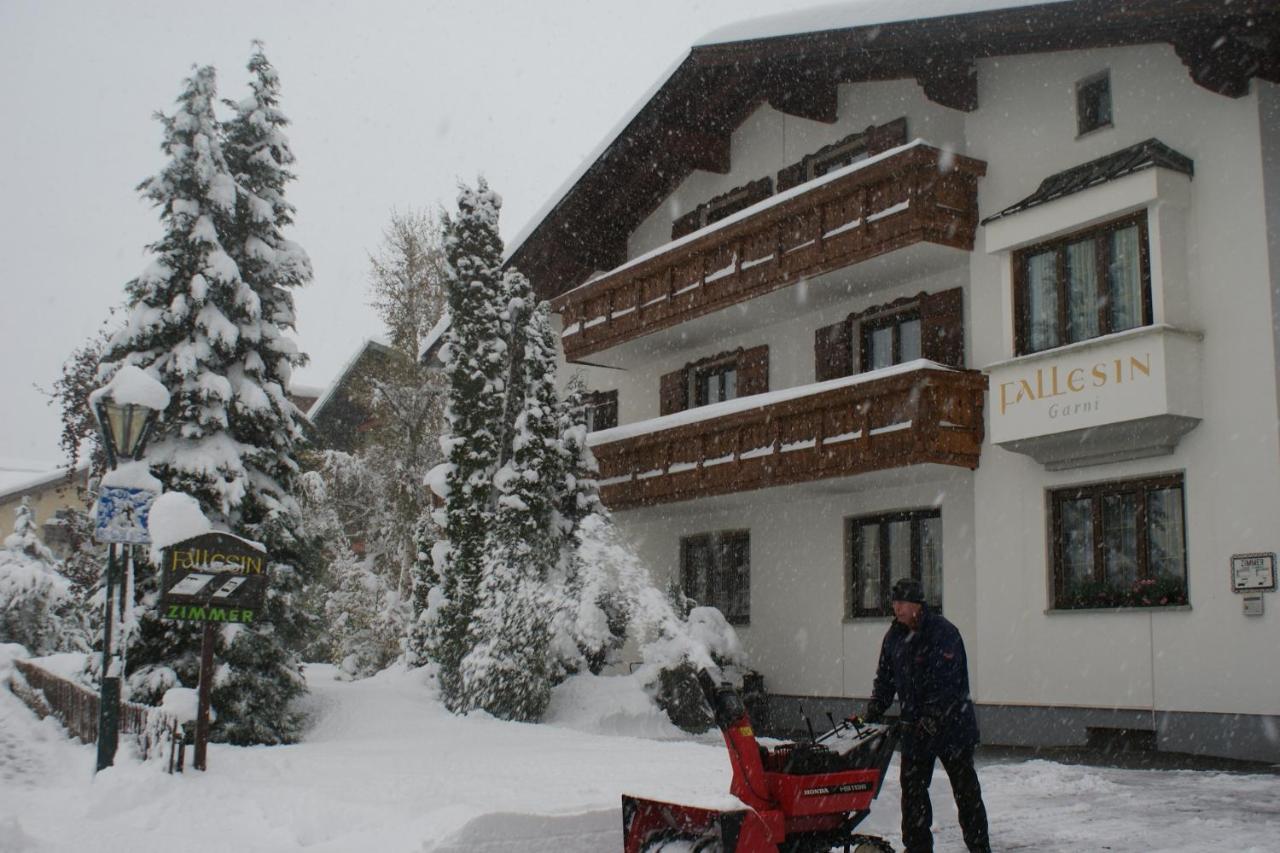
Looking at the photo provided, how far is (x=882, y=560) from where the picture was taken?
20.0m

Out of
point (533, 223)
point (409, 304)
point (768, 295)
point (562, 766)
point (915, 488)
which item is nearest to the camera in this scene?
point (562, 766)

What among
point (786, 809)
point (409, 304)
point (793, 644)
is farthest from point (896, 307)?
point (409, 304)

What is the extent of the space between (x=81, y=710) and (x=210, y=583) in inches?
181

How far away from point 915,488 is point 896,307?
2949mm

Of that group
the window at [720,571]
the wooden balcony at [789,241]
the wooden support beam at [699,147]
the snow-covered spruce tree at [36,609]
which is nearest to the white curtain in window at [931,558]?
the wooden balcony at [789,241]

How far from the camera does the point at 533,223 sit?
26594 mm

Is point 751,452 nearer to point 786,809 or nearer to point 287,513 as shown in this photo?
point 287,513

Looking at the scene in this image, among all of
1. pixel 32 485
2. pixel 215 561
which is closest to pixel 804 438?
pixel 215 561

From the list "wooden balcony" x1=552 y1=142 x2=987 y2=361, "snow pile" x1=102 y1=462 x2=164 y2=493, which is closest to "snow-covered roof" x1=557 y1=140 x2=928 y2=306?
"wooden balcony" x1=552 y1=142 x2=987 y2=361

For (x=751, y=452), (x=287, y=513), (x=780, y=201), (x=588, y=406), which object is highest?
(x=780, y=201)

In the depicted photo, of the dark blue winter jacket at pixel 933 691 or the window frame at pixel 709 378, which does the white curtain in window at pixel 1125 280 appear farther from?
the dark blue winter jacket at pixel 933 691

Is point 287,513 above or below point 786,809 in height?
above

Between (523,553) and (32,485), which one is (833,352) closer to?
(523,553)

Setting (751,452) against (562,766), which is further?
(751,452)
